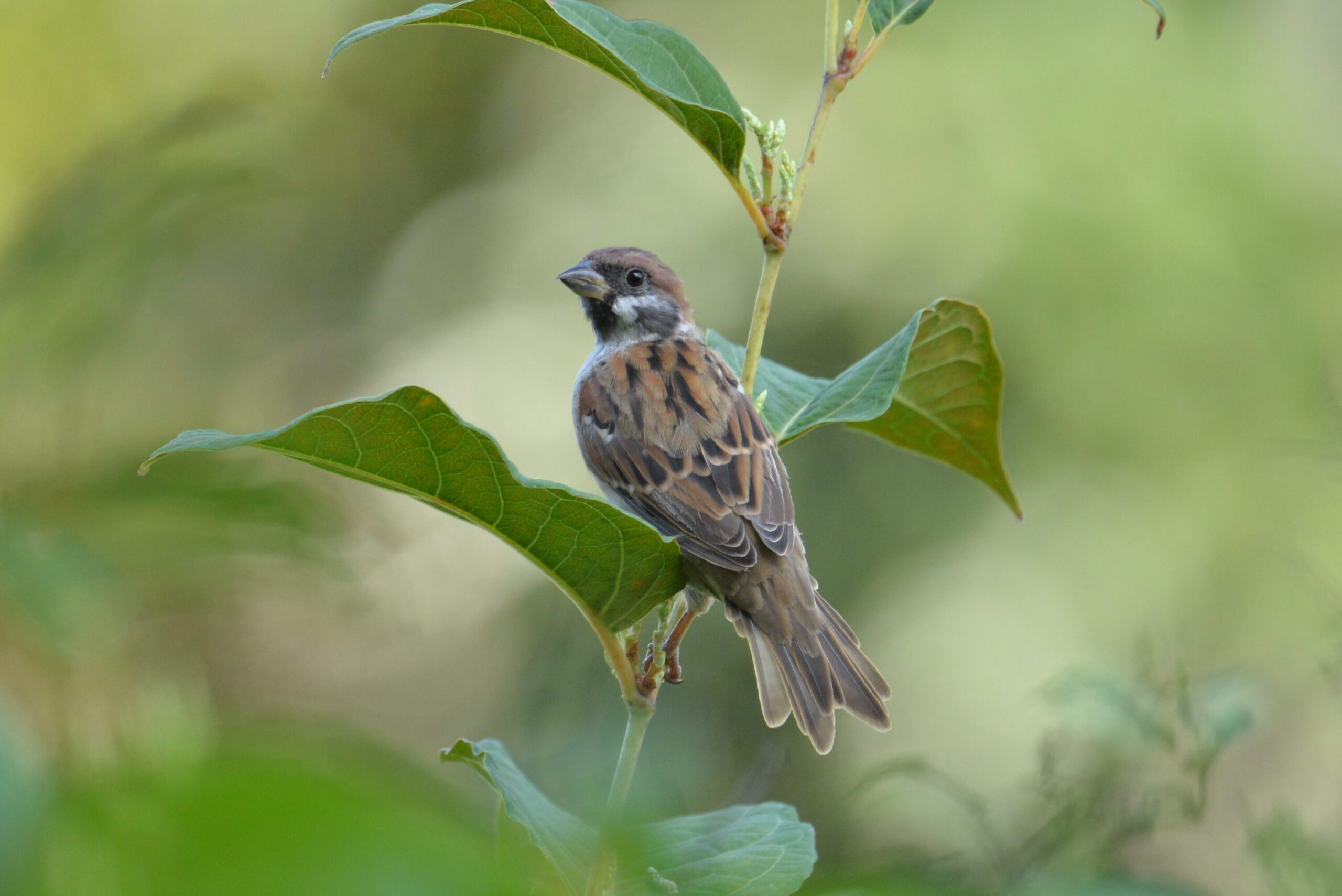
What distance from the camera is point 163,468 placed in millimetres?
2346

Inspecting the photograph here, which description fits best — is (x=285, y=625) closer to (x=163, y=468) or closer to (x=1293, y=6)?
(x=163, y=468)

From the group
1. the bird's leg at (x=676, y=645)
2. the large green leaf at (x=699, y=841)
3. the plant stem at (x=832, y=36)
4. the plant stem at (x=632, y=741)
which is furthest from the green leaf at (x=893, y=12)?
the large green leaf at (x=699, y=841)

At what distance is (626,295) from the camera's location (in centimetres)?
411

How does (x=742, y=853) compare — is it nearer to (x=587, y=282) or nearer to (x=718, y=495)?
(x=718, y=495)

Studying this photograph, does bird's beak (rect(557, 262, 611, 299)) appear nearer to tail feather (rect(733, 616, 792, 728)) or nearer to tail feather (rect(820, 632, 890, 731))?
tail feather (rect(733, 616, 792, 728))

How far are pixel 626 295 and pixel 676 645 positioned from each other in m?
2.05

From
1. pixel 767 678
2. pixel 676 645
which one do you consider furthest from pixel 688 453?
pixel 676 645

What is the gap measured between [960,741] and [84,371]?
555 cm

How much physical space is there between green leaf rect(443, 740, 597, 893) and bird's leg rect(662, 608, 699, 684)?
337 millimetres

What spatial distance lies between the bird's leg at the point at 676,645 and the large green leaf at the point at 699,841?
331 millimetres

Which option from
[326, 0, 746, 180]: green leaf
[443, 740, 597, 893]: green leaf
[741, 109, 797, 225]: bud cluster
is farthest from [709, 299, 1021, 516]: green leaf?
[443, 740, 597, 893]: green leaf

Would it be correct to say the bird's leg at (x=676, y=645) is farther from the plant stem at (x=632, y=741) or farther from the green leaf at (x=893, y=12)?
the green leaf at (x=893, y=12)

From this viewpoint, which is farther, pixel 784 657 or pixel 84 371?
pixel 784 657

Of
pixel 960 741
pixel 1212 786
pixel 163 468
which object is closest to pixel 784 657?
pixel 1212 786
